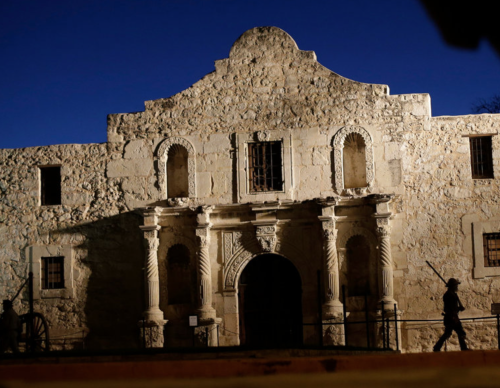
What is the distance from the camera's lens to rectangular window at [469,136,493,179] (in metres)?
18.4

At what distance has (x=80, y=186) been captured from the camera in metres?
19.7

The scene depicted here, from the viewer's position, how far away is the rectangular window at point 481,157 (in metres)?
18.4

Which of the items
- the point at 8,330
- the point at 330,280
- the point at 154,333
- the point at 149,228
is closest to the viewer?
the point at 8,330

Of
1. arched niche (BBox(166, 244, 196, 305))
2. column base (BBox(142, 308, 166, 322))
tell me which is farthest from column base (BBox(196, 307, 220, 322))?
arched niche (BBox(166, 244, 196, 305))

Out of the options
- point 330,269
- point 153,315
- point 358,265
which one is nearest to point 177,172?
point 153,315

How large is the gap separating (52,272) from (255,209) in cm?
570

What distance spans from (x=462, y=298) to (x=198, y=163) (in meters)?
7.29

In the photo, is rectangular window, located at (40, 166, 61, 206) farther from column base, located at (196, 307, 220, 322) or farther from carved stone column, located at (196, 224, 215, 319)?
column base, located at (196, 307, 220, 322)

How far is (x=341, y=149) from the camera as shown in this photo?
18.7 metres

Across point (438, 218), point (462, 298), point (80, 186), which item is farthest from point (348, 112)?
point (80, 186)

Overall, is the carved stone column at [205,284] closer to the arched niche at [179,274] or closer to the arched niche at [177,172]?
the arched niche at [179,274]

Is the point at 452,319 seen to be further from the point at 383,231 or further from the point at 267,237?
the point at 267,237

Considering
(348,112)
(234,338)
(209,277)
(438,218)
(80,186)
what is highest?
(348,112)

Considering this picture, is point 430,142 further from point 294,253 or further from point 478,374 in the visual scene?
point 478,374
